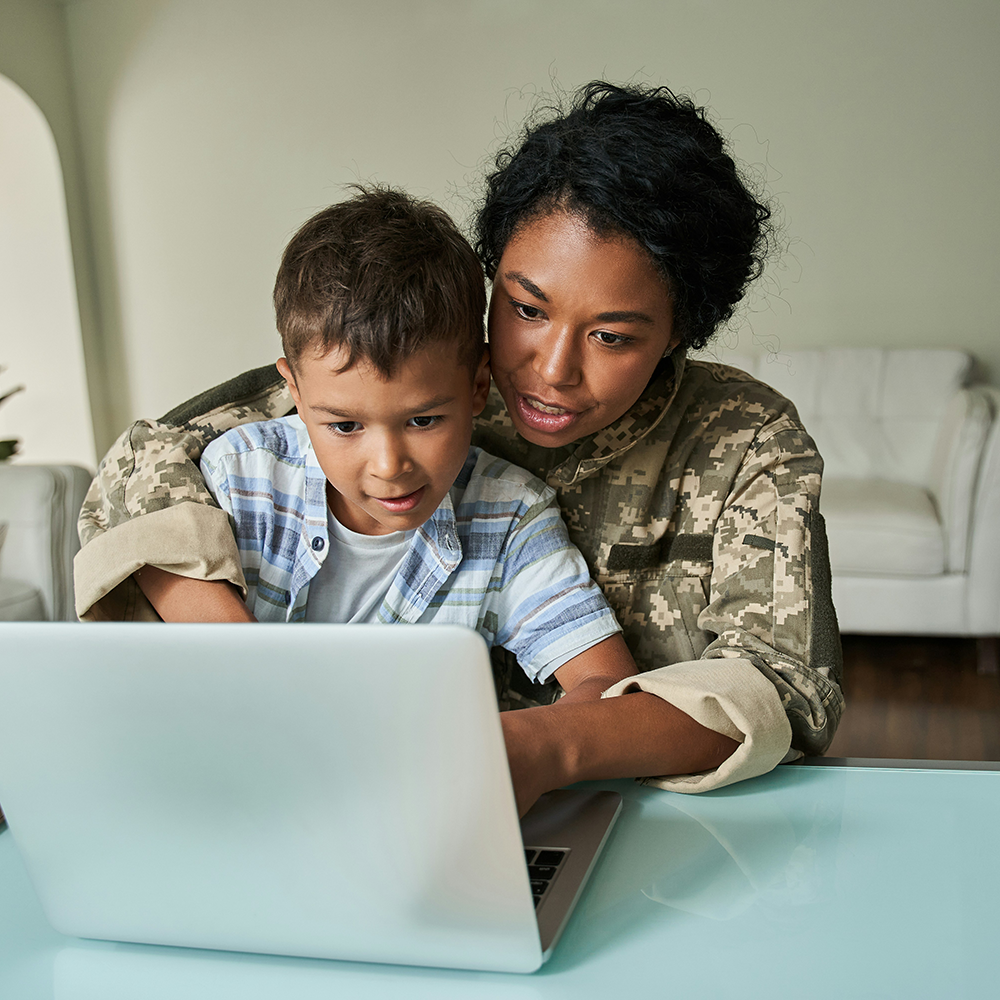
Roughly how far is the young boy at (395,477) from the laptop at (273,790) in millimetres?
366

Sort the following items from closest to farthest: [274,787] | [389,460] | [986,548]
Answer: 1. [274,787]
2. [389,460]
3. [986,548]

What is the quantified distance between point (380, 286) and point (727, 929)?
23.2 inches

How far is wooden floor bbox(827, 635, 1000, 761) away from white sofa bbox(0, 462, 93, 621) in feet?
6.64

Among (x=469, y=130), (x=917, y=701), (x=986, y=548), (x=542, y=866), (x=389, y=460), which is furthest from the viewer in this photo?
(x=469, y=130)

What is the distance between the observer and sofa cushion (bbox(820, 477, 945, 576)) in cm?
298

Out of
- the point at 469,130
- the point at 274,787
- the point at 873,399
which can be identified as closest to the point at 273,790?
the point at 274,787

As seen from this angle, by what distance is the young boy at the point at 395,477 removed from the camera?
2.87ft

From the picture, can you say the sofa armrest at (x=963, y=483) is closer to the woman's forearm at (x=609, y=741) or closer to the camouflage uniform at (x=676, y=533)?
the camouflage uniform at (x=676, y=533)

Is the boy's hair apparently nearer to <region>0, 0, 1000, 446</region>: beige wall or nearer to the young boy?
the young boy

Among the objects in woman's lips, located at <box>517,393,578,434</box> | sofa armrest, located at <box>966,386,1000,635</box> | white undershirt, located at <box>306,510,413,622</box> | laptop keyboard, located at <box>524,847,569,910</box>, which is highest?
woman's lips, located at <box>517,393,578,434</box>

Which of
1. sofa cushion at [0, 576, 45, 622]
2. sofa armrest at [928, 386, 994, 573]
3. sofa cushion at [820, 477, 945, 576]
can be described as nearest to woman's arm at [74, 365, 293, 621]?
sofa cushion at [0, 576, 45, 622]

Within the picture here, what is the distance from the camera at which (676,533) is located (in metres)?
1.07

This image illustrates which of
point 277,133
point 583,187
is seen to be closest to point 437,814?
point 583,187

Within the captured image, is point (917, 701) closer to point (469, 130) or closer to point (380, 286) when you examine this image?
point (380, 286)
